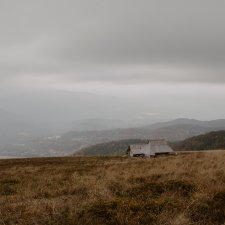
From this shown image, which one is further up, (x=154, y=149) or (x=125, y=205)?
(x=125, y=205)

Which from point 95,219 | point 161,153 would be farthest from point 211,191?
point 161,153

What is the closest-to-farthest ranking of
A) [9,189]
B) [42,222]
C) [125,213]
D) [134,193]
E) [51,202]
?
1. [42,222]
2. [125,213]
3. [51,202]
4. [134,193]
5. [9,189]

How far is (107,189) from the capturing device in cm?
1392

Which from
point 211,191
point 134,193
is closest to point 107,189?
point 134,193

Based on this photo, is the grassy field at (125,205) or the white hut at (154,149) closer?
the grassy field at (125,205)

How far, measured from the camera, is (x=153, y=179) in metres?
16.4

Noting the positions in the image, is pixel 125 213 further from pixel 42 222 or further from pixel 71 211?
pixel 42 222

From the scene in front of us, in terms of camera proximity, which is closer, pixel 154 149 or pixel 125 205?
pixel 125 205

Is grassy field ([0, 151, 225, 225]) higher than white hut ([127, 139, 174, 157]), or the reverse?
grassy field ([0, 151, 225, 225])

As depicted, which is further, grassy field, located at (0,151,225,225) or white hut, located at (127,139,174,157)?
white hut, located at (127,139,174,157)

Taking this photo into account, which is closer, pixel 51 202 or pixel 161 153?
pixel 51 202

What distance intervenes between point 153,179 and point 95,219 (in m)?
6.63

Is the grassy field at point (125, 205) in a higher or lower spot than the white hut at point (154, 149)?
higher

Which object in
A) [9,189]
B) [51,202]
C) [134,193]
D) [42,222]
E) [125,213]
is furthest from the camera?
[9,189]
